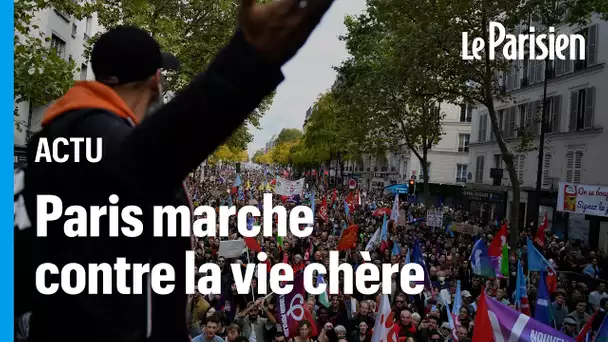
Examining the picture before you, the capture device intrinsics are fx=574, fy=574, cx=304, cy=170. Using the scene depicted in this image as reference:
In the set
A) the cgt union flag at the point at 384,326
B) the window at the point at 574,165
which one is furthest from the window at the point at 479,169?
the cgt union flag at the point at 384,326

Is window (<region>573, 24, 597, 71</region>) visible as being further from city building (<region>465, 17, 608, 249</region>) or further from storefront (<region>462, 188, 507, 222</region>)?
storefront (<region>462, 188, 507, 222</region>)

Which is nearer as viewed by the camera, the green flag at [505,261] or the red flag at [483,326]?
the red flag at [483,326]

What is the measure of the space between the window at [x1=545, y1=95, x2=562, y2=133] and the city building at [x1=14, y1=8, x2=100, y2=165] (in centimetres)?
2337

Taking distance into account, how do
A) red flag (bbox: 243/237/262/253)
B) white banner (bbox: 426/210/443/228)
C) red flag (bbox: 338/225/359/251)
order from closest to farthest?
red flag (bbox: 243/237/262/253) → red flag (bbox: 338/225/359/251) → white banner (bbox: 426/210/443/228)

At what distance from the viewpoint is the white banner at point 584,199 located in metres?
18.5

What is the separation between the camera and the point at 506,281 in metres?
14.3

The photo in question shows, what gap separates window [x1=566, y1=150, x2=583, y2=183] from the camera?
28.4 m

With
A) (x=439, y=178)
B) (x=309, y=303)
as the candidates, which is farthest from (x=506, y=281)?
(x=439, y=178)

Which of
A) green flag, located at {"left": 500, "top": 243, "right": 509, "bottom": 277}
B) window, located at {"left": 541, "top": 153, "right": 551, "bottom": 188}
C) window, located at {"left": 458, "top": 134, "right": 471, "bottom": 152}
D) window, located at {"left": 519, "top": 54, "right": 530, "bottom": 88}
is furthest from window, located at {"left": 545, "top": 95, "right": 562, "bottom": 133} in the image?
window, located at {"left": 458, "top": 134, "right": 471, "bottom": 152}

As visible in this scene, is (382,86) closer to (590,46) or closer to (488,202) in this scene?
(590,46)

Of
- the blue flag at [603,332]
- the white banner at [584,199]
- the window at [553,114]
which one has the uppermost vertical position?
the window at [553,114]

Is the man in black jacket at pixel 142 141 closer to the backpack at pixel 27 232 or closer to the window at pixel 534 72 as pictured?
the backpack at pixel 27 232

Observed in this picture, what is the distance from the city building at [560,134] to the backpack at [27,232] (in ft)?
71.3

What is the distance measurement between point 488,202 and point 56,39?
25.7 metres
